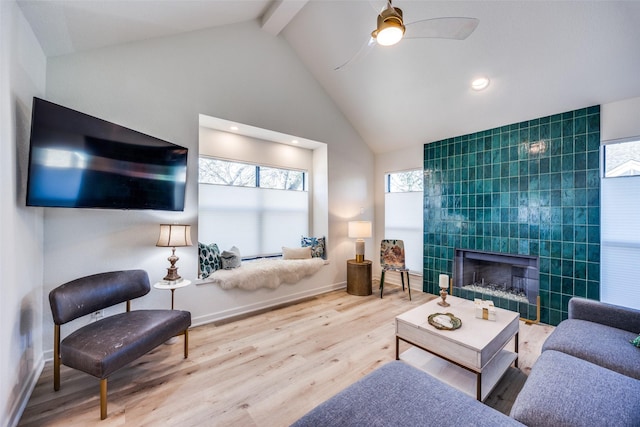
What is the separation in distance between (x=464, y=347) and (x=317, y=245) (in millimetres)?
2715

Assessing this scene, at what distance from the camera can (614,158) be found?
2744mm

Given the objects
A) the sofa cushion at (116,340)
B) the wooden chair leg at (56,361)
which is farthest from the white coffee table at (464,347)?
the wooden chair leg at (56,361)

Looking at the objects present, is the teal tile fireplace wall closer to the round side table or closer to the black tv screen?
the round side table

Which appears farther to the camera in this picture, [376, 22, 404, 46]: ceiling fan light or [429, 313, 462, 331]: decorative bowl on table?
[429, 313, 462, 331]: decorative bowl on table

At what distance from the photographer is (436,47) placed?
113 inches

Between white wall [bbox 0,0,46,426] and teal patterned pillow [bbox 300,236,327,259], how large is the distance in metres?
3.06

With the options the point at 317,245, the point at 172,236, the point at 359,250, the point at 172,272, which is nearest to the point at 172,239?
the point at 172,236

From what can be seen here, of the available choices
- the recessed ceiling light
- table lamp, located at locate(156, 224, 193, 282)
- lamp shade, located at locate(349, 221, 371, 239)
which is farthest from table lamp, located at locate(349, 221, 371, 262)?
table lamp, located at locate(156, 224, 193, 282)

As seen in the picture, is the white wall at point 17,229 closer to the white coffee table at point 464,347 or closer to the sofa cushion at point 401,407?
the sofa cushion at point 401,407

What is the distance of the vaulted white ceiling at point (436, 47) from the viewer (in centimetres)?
214

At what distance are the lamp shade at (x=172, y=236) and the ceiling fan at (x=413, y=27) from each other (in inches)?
93.0

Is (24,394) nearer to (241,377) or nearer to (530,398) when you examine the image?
(241,377)

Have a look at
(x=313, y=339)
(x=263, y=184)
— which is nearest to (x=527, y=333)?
(x=313, y=339)

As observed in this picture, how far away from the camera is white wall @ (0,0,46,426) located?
147 cm
